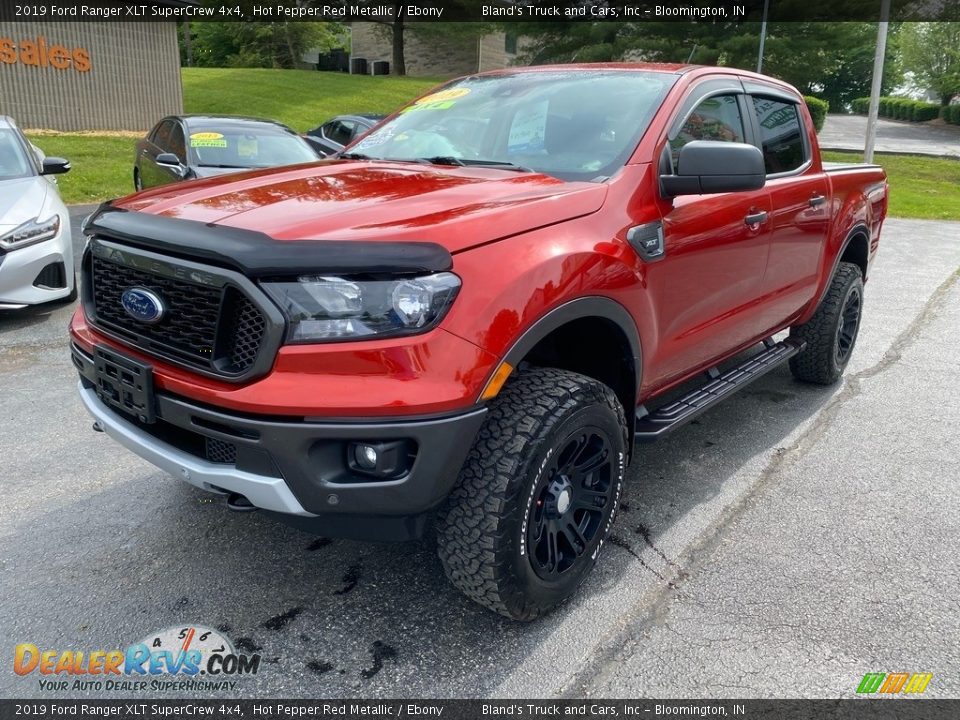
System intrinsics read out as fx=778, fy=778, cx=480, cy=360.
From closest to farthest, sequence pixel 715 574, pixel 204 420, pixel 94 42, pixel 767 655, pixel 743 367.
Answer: pixel 204 420, pixel 767 655, pixel 715 574, pixel 743 367, pixel 94 42

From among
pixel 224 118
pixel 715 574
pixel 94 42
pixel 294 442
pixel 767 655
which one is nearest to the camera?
pixel 294 442

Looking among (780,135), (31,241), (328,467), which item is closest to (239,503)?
(328,467)

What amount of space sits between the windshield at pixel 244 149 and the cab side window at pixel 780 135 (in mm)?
5730

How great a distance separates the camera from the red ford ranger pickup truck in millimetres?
2111

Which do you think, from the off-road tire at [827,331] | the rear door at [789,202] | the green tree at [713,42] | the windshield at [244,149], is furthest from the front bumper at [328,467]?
the green tree at [713,42]

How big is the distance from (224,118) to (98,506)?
7.18 metres

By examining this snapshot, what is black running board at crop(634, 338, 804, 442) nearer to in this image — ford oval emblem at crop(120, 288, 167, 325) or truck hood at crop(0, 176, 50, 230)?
ford oval emblem at crop(120, 288, 167, 325)

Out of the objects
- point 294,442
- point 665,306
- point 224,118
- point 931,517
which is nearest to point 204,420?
point 294,442

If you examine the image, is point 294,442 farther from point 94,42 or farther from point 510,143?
point 94,42

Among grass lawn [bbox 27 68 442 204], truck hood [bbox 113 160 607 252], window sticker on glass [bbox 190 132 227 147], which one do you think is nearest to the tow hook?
truck hood [bbox 113 160 607 252]

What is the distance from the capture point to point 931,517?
3.40 metres

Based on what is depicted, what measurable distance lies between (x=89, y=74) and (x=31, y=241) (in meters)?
15.8

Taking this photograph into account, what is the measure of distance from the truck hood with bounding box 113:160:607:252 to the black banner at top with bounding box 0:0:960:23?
18887 mm

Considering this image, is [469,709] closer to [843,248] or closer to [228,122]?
A: [843,248]
